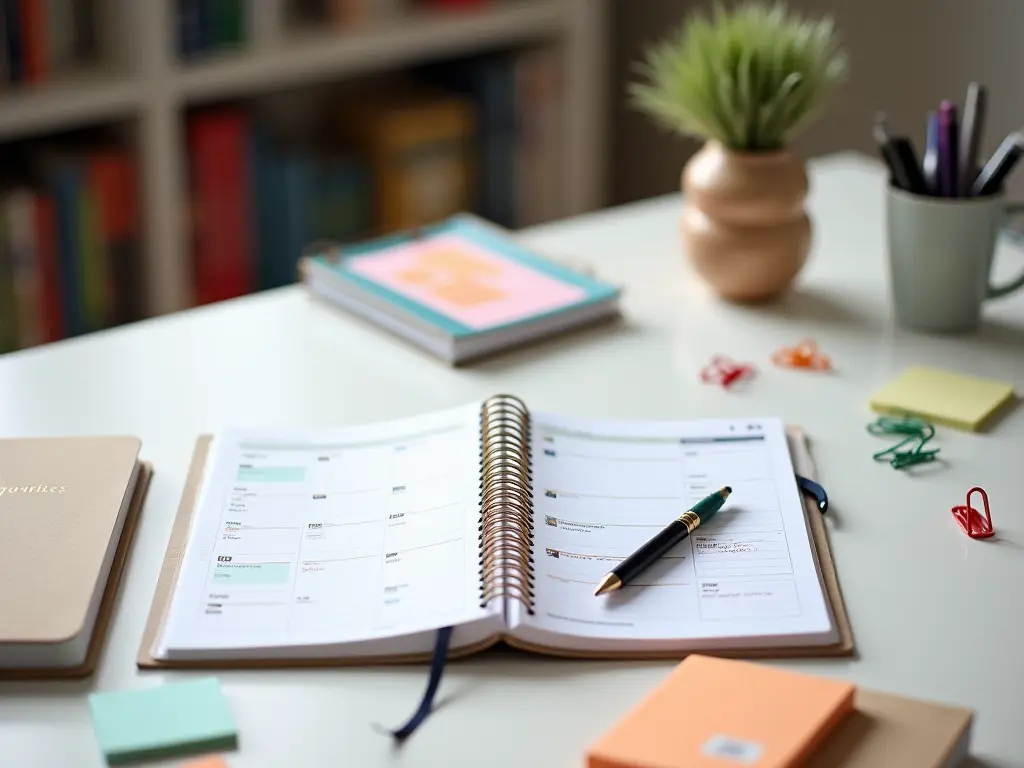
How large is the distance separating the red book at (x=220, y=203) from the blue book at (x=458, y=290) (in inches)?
38.0

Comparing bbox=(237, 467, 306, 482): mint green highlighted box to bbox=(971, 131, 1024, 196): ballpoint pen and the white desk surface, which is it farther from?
bbox=(971, 131, 1024, 196): ballpoint pen

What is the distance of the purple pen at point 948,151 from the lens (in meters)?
1.13

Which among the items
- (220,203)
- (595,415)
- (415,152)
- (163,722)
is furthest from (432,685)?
(415,152)

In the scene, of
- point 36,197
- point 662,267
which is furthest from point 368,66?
point 662,267

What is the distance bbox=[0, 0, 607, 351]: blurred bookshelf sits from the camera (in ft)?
6.67

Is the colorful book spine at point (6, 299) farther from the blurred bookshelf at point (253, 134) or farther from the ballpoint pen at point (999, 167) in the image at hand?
the ballpoint pen at point (999, 167)

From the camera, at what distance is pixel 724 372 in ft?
3.57

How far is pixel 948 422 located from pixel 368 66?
1.51 m

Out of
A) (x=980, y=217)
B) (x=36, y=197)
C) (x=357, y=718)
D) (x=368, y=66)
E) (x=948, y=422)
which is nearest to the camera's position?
(x=357, y=718)

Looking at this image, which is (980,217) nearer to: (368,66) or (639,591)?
(639,591)

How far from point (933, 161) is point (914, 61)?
107cm

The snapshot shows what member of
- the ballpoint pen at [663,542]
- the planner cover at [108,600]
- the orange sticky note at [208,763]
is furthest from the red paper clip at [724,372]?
the orange sticky note at [208,763]

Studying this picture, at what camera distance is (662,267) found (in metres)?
1.33

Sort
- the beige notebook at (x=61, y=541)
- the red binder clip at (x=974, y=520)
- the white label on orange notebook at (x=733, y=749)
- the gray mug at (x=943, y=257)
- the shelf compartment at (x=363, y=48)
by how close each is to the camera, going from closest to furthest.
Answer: the white label on orange notebook at (x=733, y=749) < the beige notebook at (x=61, y=541) < the red binder clip at (x=974, y=520) < the gray mug at (x=943, y=257) < the shelf compartment at (x=363, y=48)
